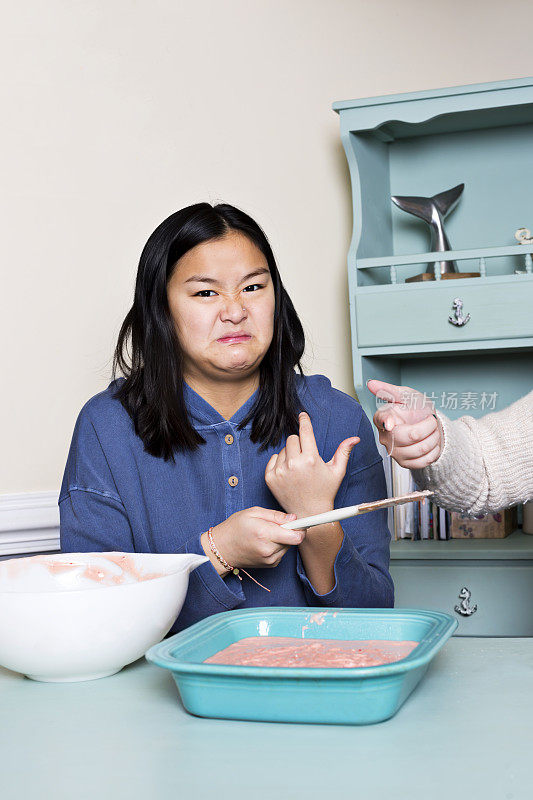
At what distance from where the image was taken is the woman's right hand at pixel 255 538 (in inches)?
44.0

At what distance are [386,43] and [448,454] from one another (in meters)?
1.69

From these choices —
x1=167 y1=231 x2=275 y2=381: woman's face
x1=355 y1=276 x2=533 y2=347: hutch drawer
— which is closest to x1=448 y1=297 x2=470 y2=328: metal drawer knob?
x1=355 y1=276 x2=533 y2=347: hutch drawer

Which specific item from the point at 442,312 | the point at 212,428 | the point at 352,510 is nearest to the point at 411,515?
the point at 442,312

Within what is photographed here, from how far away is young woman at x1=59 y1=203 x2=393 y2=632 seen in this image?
134 cm

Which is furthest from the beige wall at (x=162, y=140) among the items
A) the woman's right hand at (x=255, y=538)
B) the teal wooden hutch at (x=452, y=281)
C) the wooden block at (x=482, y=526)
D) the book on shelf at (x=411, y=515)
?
the woman's right hand at (x=255, y=538)

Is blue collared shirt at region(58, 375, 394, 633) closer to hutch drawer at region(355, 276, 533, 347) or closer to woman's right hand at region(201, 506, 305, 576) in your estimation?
woman's right hand at region(201, 506, 305, 576)

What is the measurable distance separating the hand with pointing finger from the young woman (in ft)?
0.56

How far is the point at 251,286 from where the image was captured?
1474 mm

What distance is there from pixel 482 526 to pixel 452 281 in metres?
0.67

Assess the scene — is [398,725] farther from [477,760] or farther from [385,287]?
[385,287]

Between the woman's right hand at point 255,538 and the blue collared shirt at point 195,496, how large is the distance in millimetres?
97

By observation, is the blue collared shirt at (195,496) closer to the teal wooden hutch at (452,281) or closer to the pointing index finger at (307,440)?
the pointing index finger at (307,440)

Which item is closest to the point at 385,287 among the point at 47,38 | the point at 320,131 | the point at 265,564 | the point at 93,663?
the point at 320,131

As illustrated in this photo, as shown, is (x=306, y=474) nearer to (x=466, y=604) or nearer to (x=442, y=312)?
(x=442, y=312)
